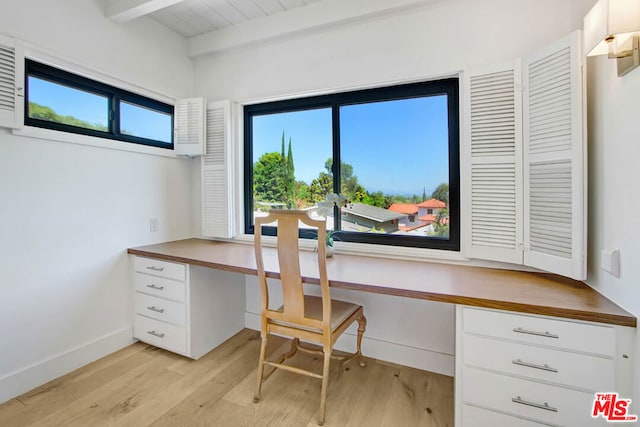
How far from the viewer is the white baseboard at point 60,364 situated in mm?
1768

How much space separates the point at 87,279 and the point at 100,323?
36 centimetres

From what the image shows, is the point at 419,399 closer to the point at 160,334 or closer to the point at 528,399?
the point at 528,399

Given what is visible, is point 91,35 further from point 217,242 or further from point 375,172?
point 375,172

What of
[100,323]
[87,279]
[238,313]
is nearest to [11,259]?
[87,279]

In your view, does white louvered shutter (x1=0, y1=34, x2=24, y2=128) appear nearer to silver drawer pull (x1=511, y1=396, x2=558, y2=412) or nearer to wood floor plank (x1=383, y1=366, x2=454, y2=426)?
wood floor plank (x1=383, y1=366, x2=454, y2=426)

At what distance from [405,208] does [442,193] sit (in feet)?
0.91

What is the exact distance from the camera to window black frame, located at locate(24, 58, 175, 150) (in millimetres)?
1898

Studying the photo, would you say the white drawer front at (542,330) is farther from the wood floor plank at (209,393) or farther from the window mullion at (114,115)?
the window mullion at (114,115)

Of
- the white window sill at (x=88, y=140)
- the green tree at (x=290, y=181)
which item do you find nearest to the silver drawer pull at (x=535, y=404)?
the green tree at (x=290, y=181)

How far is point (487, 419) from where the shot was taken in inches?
52.9

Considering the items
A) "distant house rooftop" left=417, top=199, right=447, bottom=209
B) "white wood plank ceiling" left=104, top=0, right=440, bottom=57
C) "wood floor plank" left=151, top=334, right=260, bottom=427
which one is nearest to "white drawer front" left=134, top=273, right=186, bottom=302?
"wood floor plank" left=151, top=334, right=260, bottom=427

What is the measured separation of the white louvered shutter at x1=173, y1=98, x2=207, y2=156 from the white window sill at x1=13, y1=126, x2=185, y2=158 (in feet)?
0.48

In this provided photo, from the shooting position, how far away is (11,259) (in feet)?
5.87

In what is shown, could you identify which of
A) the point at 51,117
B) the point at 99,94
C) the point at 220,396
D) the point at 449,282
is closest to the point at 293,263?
the point at 449,282
